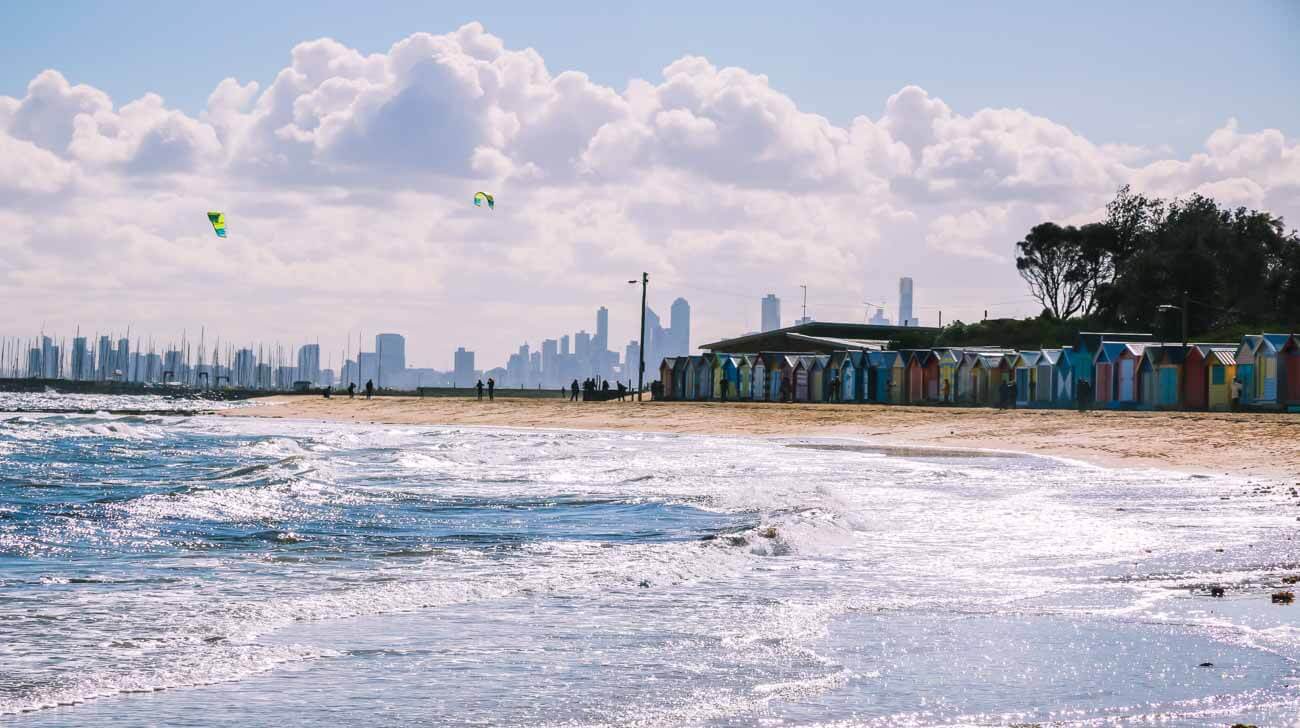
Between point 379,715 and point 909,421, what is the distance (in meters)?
43.8

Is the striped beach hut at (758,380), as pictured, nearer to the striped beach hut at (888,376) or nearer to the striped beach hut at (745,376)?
the striped beach hut at (745,376)

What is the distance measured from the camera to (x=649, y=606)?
36.4 feet

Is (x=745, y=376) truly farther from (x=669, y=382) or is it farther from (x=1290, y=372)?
(x=1290, y=372)

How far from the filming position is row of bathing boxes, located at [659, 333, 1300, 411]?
46406 millimetres

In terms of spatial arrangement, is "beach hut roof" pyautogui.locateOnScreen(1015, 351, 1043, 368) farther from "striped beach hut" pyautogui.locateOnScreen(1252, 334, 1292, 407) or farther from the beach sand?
"striped beach hut" pyautogui.locateOnScreen(1252, 334, 1292, 407)

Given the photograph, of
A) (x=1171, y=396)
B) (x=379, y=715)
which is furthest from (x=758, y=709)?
(x=1171, y=396)

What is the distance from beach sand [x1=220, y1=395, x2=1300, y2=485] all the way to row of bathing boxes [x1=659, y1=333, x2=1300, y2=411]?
12.7 feet

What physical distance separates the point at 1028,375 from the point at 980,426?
1403cm

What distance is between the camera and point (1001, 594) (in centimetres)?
1141

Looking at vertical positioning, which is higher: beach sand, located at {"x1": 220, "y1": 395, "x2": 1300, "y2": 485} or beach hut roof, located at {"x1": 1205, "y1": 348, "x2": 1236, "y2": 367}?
beach hut roof, located at {"x1": 1205, "y1": 348, "x2": 1236, "y2": 367}

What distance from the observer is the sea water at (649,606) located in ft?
24.9

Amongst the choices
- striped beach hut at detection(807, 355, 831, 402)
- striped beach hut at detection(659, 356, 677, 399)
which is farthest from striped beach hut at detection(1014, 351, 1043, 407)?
striped beach hut at detection(659, 356, 677, 399)

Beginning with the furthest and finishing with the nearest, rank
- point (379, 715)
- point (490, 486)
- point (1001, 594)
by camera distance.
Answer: point (490, 486) → point (1001, 594) → point (379, 715)

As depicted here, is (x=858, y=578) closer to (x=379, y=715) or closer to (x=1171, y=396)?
(x=379, y=715)
